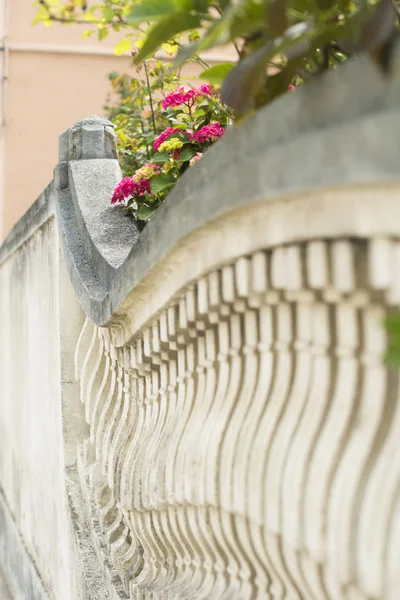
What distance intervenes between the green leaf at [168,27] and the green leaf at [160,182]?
1.76 meters

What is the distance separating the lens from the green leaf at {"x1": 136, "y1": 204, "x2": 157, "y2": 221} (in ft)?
11.2

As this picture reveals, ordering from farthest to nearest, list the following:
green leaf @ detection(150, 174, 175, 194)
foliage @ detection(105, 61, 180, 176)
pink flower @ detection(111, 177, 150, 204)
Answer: foliage @ detection(105, 61, 180, 176) → green leaf @ detection(150, 174, 175, 194) → pink flower @ detection(111, 177, 150, 204)

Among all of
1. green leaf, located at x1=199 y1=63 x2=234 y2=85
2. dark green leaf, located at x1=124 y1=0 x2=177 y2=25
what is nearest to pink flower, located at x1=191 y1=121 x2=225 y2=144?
green leaf, located at x1=199 y1=63 x2=234 y2=85

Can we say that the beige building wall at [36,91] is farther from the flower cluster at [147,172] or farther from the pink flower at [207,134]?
the flower cluster at [147,172]

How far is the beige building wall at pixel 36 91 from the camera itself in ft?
42.6

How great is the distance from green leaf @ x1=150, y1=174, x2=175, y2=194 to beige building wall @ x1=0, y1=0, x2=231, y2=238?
382 inches

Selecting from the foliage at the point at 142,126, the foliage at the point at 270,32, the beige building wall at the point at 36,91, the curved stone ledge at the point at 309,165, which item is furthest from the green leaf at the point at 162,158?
the beige building wall at the point at 36,91

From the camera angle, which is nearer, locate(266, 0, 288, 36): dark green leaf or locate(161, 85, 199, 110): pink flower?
locate(266, 0, 288, 36): dark green leaf

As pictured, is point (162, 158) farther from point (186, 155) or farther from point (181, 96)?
point (181, 96)

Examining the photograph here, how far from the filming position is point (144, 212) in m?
3.43

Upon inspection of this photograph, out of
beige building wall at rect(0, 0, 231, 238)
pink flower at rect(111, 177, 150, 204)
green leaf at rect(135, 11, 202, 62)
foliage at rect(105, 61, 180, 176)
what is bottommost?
green leaf at rect(135, 11, 202, 62)

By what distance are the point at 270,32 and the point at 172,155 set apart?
2.22 metres

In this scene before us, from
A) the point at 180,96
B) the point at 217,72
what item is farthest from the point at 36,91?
the point at 217,72

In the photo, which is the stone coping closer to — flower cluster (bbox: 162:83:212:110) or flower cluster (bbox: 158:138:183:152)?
flower cluster (bbox: 158:138:183:152)
